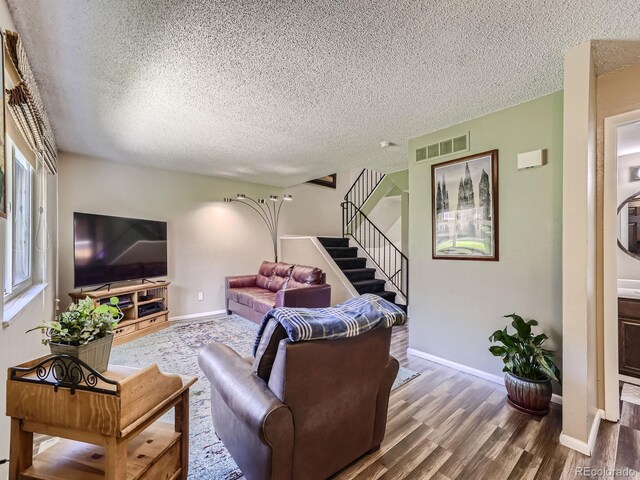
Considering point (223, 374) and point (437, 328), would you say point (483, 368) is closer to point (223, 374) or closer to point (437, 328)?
point (437, 328)

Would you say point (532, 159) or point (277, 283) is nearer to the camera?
point (532, 159)

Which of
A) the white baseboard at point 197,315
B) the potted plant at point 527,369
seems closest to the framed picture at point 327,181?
the white baseboard at point 197,315

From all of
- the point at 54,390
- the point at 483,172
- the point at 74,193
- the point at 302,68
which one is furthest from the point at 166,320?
the point at 483,172

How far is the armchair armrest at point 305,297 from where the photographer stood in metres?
3.67

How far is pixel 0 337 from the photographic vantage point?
4.22ft

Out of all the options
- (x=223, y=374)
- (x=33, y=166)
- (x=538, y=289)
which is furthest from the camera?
(x=33, y=166)

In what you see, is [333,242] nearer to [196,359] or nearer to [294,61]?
[196,359]

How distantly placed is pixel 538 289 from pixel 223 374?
8.11 ft

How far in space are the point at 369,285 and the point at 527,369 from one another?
3.05 m

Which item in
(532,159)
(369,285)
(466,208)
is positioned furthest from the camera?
(369,285)

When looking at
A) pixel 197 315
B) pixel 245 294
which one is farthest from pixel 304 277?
pixel 197 315

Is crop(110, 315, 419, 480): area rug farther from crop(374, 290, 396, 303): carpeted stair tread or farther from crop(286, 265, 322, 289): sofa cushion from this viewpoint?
crop(374, 290, 396, 303): carpeted stair tread

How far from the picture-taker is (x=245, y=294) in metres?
4.43

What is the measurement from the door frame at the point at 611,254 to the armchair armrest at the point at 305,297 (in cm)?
288
